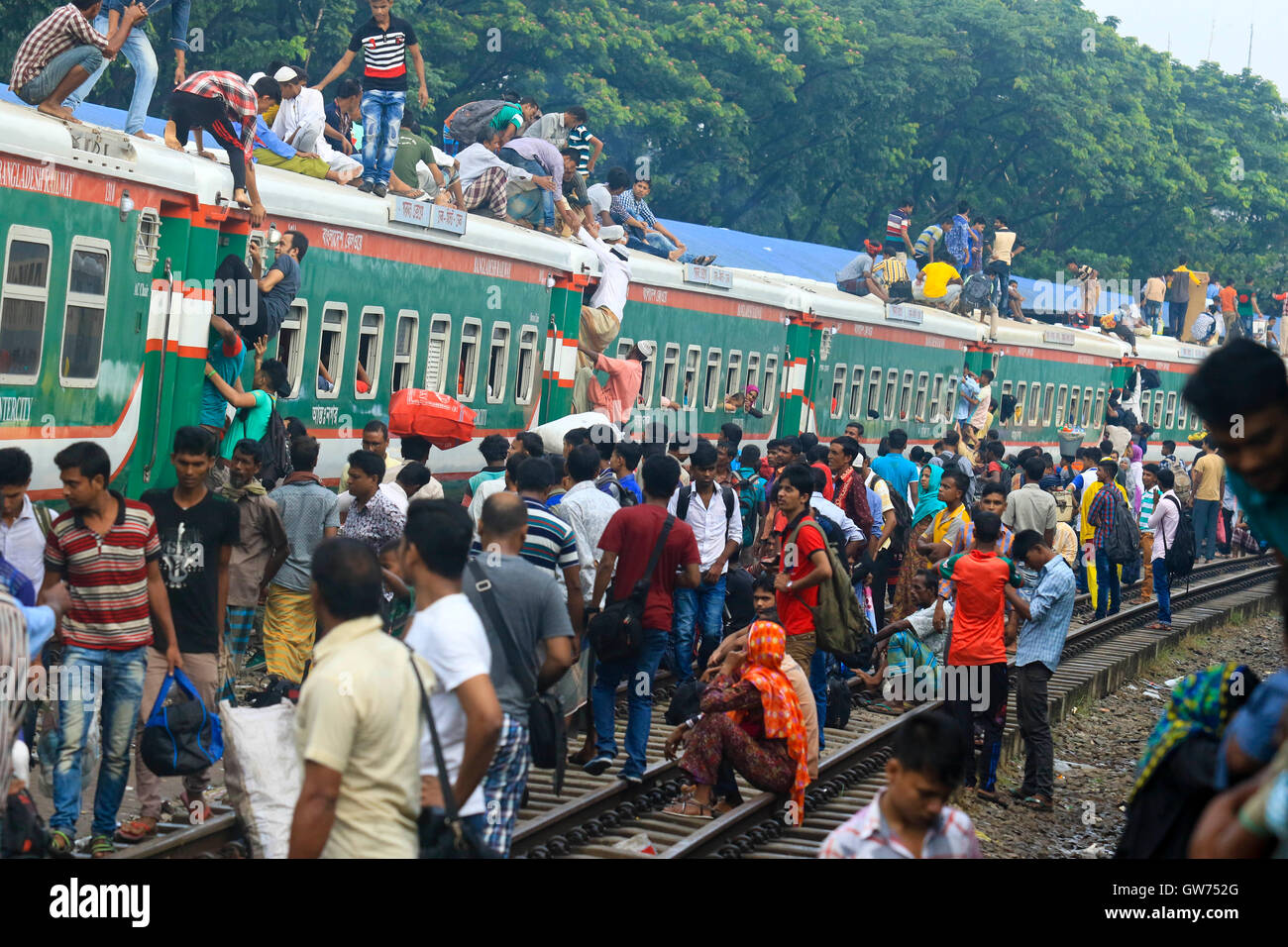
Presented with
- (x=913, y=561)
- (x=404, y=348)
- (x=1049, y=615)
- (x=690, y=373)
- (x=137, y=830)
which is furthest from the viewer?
(x=690, y=373)

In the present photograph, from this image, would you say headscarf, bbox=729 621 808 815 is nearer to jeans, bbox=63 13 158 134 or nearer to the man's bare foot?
the man's bare foot

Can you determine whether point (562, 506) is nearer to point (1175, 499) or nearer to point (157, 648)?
point (157, 648)

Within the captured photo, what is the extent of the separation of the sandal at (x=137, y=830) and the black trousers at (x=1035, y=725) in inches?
207

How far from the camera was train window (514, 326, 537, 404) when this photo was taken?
16516 millimetres

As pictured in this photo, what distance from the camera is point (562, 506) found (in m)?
9.87

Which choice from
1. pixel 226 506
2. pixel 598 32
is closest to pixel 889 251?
pixel 598 32

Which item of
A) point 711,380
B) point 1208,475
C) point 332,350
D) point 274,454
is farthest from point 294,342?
point 1208,475

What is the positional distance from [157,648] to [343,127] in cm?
1015

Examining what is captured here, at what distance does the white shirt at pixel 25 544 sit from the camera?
731 centimetres

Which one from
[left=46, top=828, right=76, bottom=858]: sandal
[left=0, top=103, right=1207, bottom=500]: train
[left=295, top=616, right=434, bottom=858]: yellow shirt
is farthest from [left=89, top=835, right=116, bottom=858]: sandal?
[left=295, top=616, right=434, bottom=858]: yellow shirt

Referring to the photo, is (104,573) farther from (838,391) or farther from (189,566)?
(838,391)

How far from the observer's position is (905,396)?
26812 mm

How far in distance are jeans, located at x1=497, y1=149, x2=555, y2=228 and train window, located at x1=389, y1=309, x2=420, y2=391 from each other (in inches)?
131

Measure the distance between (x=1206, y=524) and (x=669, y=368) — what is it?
1139 centimetres
